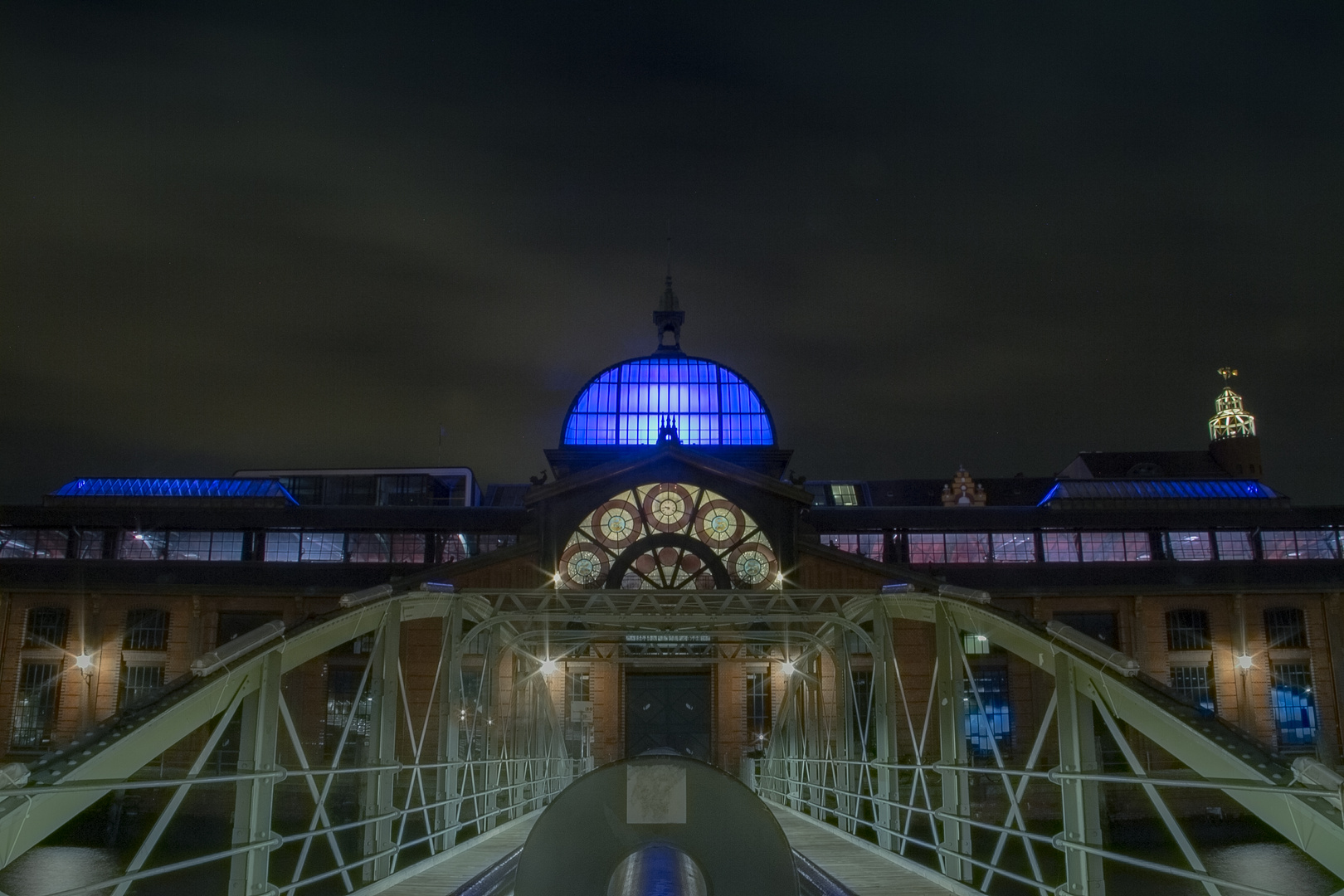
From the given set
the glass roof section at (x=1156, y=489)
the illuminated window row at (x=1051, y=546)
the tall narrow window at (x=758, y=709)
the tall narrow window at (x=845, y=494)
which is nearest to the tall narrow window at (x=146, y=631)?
the tall narrow window at (x=758, y=709)

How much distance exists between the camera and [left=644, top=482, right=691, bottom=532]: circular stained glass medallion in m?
36.1

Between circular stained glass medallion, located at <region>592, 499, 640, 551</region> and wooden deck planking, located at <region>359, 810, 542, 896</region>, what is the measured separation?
16787 millimetres

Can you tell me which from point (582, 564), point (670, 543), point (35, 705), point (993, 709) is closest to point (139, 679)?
point (35, 705)

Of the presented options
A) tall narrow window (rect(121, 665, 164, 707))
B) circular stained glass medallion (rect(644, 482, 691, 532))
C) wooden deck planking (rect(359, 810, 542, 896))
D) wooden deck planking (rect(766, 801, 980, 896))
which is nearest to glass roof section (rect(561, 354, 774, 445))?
circular stained glass medallion (rect(644, 482, 691, 532))

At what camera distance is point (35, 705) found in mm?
38906

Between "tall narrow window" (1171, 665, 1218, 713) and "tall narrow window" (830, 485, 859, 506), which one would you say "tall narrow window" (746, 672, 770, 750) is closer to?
"tall narrow window" (1171, 665, 1218, 713)

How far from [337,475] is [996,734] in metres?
38.6

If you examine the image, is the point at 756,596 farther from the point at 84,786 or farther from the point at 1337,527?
the point at 1337,527

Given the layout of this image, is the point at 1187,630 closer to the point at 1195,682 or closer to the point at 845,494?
the point at 1195,682

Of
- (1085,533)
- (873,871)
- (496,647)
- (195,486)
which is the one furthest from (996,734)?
(195,486)

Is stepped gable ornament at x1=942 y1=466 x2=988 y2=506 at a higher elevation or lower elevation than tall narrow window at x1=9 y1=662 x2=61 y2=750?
higher

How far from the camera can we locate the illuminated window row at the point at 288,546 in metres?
42.5

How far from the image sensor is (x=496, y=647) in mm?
23734

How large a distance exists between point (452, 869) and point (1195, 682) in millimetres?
33185
